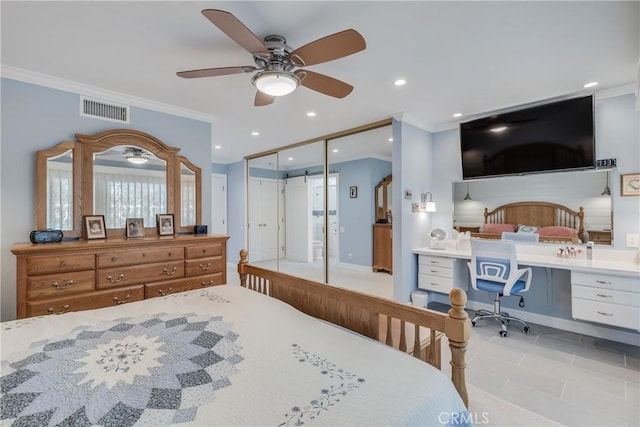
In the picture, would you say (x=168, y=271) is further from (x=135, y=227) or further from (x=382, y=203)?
(x=382, y=203)

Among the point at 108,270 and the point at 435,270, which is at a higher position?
the point at 108,270

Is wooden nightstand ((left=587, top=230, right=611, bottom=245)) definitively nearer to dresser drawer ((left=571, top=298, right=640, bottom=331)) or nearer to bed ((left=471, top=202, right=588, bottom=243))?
bed ((left=471, top=202, right=588, bottom=243))

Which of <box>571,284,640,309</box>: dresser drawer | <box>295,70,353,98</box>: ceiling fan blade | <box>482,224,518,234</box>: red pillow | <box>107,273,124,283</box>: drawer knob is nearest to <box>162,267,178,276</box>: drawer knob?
<box>107,273,124,283</box>: drawer knob

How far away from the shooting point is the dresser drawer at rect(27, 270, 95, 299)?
7.43ft

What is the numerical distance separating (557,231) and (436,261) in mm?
1337

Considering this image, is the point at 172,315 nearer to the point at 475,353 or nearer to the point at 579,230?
the point at 475,353

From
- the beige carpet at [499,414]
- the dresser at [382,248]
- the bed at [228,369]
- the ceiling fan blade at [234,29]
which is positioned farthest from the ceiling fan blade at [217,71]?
the dresser at [382,248]

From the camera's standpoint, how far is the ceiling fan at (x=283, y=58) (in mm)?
1598

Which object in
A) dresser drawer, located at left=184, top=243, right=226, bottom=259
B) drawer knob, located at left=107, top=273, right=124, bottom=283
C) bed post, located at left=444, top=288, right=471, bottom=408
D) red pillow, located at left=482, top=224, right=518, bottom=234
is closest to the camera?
bed post, located at left=444, top=288, right=471, bottom=408

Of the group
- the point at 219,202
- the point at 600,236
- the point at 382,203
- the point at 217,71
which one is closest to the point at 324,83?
the point at 217,71

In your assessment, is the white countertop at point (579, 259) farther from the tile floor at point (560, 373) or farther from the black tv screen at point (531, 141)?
the black tv screen at point (531, 141)

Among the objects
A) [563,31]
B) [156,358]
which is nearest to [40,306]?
[156,358]

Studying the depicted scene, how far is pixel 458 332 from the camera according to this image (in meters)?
1.25

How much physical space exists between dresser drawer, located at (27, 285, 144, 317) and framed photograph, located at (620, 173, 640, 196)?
4756 millimetres
